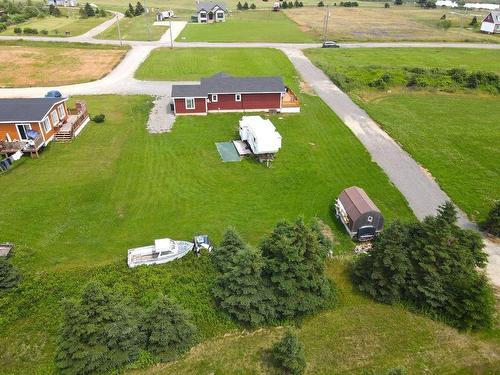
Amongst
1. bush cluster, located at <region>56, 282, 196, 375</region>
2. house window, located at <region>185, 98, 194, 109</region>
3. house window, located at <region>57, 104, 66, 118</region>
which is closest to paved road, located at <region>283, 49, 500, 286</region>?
Answer: house window, located at <region>185, 98, 194, 109</region>

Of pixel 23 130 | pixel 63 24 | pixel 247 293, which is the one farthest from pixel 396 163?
pixel 63 24

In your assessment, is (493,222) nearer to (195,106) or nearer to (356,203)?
(356,203)

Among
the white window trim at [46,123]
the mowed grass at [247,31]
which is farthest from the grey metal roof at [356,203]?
the mowed grass at [247,31]

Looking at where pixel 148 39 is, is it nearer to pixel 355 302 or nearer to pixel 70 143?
pixel 70 143

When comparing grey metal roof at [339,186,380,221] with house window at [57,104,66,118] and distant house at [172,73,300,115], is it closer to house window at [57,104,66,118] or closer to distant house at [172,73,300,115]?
distant house at [172,73,300,115]

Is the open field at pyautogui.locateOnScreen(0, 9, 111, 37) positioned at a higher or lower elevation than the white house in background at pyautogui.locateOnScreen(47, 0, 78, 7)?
lower

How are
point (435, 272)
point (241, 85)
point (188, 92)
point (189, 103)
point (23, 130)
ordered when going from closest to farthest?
point (435, 272), point (23, 130), point (188, 92), point (189, 103), point (241, 85)
